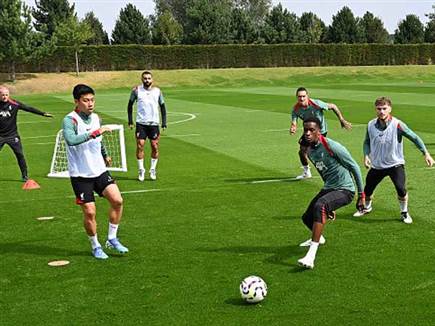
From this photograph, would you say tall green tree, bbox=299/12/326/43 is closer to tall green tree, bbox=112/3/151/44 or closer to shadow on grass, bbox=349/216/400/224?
tall green tree, bbox=112/3/151/44

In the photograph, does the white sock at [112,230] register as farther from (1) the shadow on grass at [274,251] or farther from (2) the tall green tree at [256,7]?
Answer: (2) the tall green tree at [256,7]

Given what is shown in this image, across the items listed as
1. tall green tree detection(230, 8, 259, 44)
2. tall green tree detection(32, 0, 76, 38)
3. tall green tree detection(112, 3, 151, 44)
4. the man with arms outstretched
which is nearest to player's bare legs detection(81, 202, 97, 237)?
the man with arms outstretched

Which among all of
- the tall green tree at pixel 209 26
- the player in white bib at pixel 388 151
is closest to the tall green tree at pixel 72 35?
the tall green tree at pixel 209 26

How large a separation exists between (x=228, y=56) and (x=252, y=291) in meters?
72.1

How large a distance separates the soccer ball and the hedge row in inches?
2624

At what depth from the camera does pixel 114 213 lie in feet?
29.9

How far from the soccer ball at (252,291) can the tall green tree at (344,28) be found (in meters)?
94.4

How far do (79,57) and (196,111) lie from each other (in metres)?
41.2

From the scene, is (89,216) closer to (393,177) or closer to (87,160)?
(87,160)

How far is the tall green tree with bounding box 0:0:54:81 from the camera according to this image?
62.6 meters

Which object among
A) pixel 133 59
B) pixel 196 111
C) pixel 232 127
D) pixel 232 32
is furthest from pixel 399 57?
pixel 232 127

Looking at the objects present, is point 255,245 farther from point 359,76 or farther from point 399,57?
point 399,57

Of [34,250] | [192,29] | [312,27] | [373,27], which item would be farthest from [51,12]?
[34,250]

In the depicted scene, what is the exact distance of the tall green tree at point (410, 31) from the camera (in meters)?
95.9
